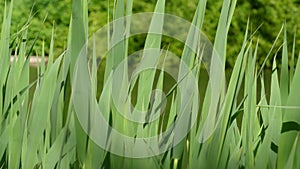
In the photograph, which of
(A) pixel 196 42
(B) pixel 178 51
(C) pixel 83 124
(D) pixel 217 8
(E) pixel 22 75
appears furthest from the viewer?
(D) pixel 217 8

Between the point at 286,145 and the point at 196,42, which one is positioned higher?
the point at 196,42

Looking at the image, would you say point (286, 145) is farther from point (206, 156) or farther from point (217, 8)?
point (217, 8)

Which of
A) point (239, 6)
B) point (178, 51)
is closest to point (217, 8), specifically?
point (239, 6)

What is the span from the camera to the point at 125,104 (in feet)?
3.46

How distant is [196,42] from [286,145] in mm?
216

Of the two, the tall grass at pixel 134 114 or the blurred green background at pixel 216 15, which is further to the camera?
the blurred green background at pixel 216 15

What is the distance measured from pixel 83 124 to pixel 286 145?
1.03ft

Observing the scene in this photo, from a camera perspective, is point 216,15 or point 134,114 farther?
point 216,15

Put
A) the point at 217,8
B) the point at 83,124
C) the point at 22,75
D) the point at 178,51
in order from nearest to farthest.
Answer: the point at 83,124, the point at 22,75, the point at 178,51, the point at 217,8

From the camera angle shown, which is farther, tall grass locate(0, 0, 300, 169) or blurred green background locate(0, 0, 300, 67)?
blurred green background locate(0, 0, 300, 67)

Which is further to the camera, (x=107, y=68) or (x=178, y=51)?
(x=178, y=51)

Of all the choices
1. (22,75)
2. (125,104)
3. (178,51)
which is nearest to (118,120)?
(125,104)

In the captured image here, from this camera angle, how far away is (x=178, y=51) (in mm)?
5023

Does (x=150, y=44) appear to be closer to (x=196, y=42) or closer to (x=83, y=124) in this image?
(x=196, y=42)
